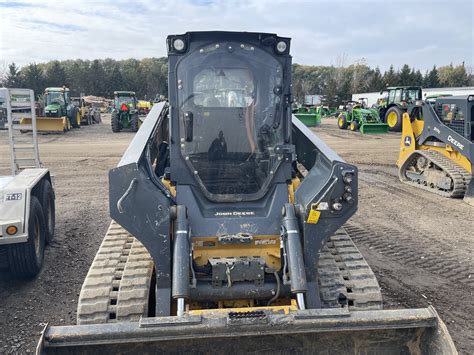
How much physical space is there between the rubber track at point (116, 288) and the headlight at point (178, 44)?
71.0 inches

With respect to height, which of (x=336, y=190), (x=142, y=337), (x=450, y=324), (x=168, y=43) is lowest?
(x=450, y=324)

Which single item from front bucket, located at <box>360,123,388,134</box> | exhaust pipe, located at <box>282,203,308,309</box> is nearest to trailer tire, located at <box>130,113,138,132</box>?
front bucket, located at <box>360,123,388,134</box>

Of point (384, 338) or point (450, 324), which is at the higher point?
point (384, 338)

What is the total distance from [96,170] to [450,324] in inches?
427

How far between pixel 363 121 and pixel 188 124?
23.2 m

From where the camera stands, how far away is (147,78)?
221 feet

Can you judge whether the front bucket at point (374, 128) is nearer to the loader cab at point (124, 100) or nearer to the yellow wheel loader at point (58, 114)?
the loader cab at point (124, 100)

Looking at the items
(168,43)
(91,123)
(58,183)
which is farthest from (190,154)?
(91,123)

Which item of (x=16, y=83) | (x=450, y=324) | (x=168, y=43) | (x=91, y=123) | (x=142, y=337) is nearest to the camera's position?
(x=142, y=337)

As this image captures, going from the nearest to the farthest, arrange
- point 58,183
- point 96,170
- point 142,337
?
point 142,337, point 58,183, point 96,170

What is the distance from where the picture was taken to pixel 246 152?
4352 mm

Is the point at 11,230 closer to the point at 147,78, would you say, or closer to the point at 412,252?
the point at 412,252

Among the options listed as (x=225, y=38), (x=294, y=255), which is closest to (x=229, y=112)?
(x=225, y=38)

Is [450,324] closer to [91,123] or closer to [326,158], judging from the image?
[326,158]
